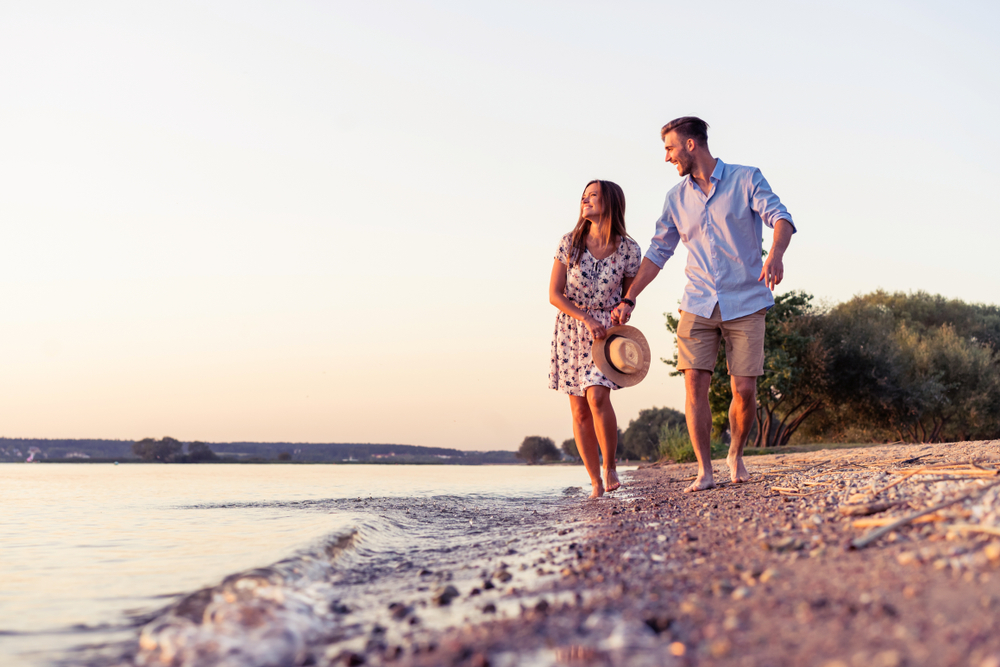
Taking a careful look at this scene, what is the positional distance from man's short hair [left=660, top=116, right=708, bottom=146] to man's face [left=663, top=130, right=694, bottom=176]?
1.5 inches

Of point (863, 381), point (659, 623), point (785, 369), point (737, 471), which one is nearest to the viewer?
point (659, 623)

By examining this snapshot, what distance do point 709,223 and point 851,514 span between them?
9.80 feet

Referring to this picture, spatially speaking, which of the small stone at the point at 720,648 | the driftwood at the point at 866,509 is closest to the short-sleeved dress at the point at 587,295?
the driftwood at the point at 866,509

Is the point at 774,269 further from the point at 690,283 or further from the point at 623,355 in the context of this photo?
the point at 623,355

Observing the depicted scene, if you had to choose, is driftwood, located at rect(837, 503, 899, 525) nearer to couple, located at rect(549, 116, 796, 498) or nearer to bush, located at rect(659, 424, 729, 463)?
couple, located at rect(549, 116, 796, 498)

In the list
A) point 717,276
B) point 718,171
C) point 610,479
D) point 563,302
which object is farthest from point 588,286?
point 610,479

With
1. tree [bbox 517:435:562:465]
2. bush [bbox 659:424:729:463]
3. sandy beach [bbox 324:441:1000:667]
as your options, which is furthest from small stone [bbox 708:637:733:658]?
tree [bbox 517:435:562:465]

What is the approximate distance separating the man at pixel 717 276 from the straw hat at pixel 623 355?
16 cm

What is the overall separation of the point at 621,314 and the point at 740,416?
4.14 ft

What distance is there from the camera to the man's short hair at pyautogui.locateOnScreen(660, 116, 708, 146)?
546cm

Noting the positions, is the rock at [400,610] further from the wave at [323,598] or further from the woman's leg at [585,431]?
the woman's leg at [585,431]

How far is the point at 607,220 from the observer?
5957 millimetres

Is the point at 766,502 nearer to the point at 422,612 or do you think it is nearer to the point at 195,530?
the point at 422,612

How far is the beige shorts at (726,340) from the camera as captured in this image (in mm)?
5223
